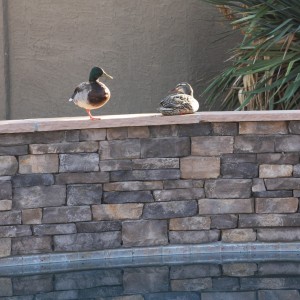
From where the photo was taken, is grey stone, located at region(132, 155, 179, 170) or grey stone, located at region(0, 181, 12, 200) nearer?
grey stone, located at region(0, 181, 12, 200)

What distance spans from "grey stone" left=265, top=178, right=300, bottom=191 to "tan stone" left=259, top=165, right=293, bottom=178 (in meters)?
0.04

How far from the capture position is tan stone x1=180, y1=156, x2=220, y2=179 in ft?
25.6

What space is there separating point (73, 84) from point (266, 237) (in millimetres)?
3679

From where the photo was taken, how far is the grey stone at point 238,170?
25.8 feet

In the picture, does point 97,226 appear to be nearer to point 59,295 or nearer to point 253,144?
point 59,295

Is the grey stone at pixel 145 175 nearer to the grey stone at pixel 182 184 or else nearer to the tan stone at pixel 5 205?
the grey stone at pixel 182 184

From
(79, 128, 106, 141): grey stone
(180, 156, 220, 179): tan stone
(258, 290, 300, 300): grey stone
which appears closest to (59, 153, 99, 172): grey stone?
(79, 128, 106, 141): grey stone

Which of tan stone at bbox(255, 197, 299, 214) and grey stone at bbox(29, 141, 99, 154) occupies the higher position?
grey stone at bbox(29, 141, 99, 154)

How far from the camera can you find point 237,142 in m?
7.83

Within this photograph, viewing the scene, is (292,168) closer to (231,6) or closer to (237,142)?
(237,142)

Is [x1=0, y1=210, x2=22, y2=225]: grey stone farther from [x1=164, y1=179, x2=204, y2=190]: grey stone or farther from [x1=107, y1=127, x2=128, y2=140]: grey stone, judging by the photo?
[x1=164, y1=179, x2=204, y2=190]: grey stone

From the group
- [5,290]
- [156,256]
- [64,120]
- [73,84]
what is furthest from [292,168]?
[73,84]

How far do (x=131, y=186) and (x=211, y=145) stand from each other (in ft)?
2.36

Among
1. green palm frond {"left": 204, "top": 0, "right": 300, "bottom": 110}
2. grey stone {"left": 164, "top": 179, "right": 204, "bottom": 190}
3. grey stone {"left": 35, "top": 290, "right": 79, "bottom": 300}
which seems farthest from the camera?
green palm frond {"left": 204, "top": 0, "right": 300, "bottom": 110}
